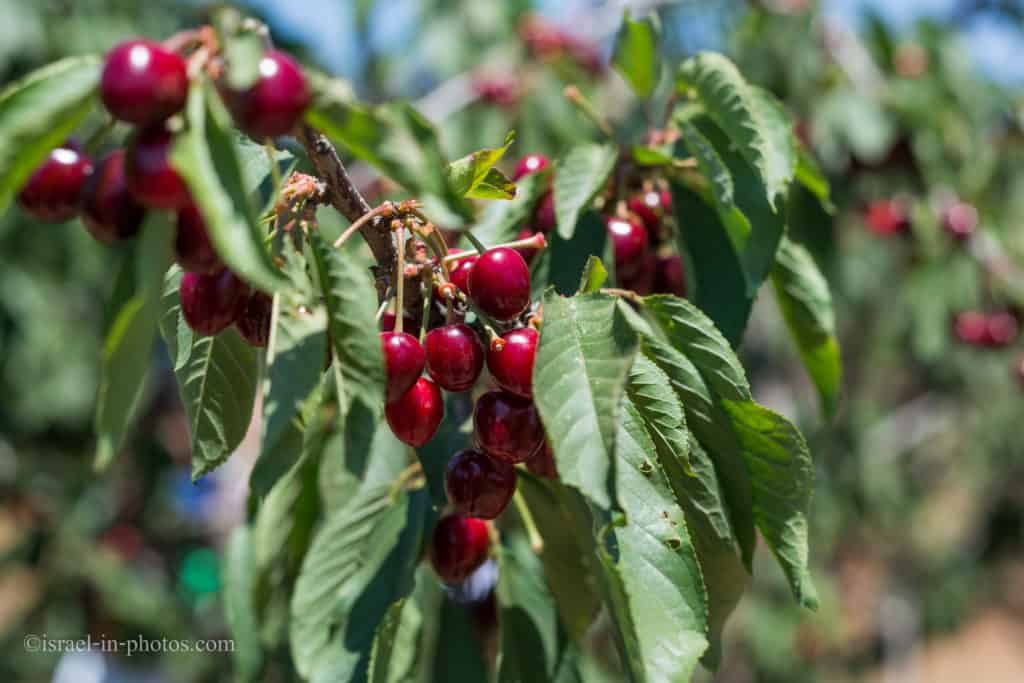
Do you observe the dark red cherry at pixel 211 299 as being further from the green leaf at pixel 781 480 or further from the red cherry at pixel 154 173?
the green leaf at pixel 781 480

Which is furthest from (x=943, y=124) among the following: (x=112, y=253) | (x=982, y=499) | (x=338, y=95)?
(x=982, y=499)

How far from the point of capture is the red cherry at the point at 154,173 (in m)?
0.73

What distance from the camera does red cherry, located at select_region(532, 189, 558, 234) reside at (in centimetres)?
137

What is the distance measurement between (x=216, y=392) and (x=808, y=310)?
2.77 ft

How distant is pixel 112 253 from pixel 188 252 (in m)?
3.77

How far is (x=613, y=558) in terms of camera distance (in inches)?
38.2

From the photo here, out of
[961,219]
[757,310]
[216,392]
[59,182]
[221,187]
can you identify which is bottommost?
[757,310]

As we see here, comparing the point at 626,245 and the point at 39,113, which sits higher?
the point at 39,113

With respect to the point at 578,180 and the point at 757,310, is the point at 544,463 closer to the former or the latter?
the point at 578,180

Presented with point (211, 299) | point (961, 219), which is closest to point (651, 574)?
point (211, 299)

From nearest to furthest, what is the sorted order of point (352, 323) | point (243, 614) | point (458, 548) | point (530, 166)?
point (352, 323)
point (458, 548)
point (530, 166)
point (243, 614)

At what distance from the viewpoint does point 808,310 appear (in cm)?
141

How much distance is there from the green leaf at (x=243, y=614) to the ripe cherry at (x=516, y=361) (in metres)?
0.83

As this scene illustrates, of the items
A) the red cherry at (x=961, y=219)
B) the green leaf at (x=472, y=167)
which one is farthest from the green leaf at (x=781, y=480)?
the red cherry at (x=961, y=219)
